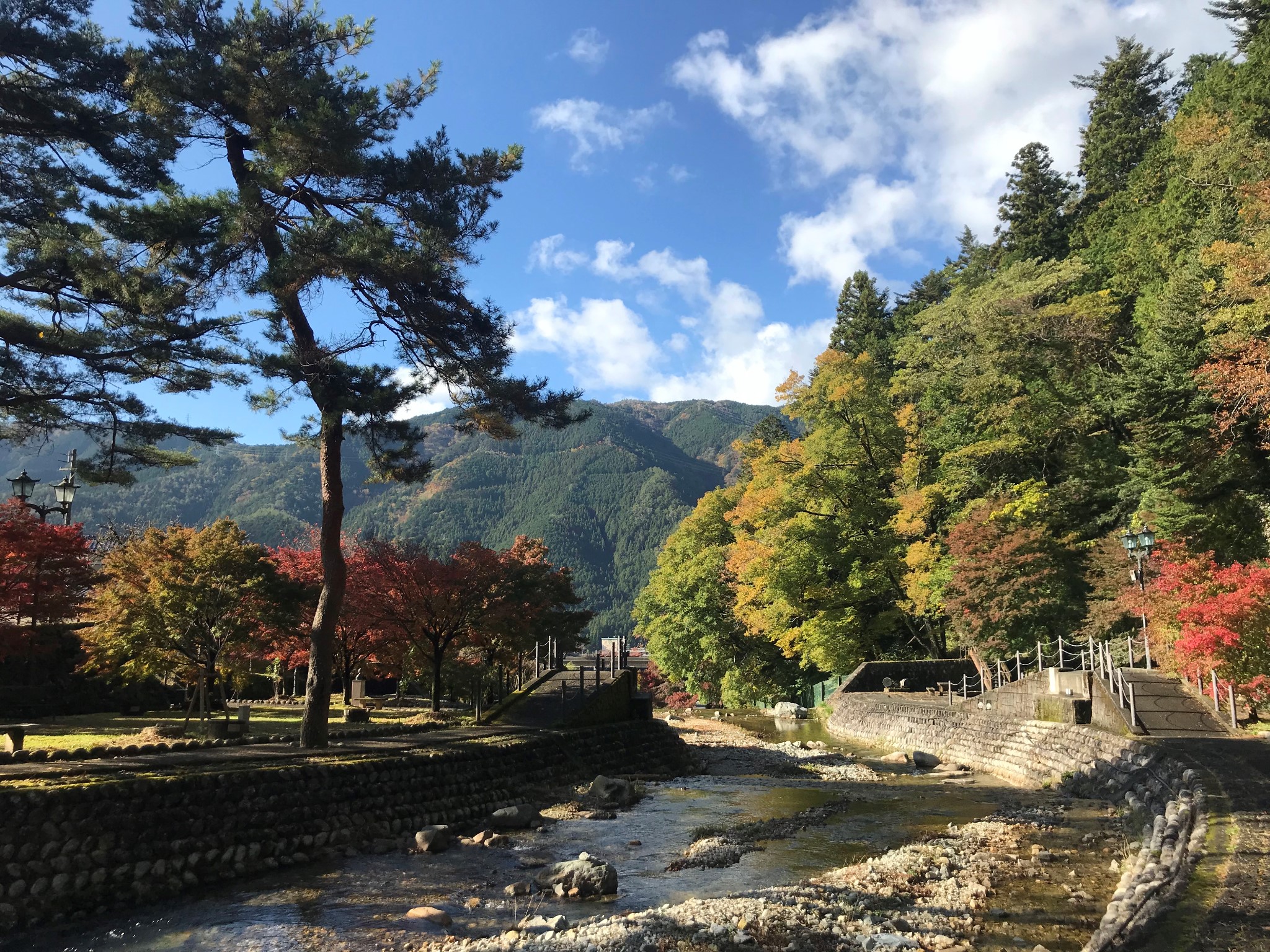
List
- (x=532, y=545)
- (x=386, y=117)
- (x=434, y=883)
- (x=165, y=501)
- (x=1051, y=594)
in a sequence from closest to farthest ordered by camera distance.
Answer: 1. (x=434, y=883)
2. (x=386, y=117)
3. (x=1051, y=594)
4. (x=532, y=545)
5. (x=165, y=501)

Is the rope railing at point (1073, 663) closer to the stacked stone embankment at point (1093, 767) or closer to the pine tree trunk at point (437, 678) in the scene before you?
the stacked stone embankment at point (1093, 767)

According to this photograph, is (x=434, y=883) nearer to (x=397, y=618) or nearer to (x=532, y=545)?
(x=397, y=618)

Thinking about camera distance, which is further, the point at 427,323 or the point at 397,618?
the point at 397,618

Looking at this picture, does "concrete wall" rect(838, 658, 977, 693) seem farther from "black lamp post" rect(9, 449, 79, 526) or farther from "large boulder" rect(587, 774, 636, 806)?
"black lamp post" rect(9, 449, 79, 526)

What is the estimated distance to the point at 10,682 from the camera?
70.4 feet

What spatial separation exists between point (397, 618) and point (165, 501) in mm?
150124

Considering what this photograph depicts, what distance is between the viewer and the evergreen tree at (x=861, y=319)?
51.5m

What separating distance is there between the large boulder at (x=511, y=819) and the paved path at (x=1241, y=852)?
10508mm

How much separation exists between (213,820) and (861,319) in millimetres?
49640

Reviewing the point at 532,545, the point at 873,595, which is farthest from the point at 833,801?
the point at 532,545

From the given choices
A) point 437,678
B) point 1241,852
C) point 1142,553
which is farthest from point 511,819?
point 1142,553

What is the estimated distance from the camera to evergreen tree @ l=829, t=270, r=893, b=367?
51.5m

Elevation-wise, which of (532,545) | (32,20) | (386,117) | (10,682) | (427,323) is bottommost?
(10,682)

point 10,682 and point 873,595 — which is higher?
point 873,595
